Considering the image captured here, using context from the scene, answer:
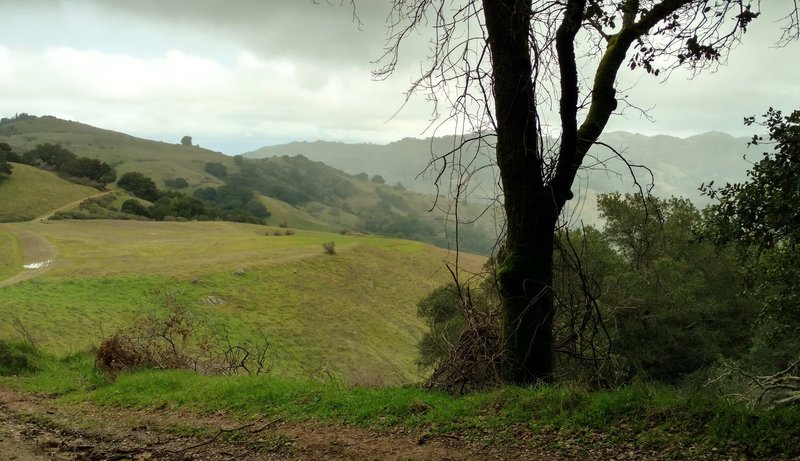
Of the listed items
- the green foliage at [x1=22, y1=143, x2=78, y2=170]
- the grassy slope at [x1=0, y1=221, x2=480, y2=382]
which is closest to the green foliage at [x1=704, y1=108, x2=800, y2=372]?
the grassy slope at [x1=0, y1=221, x2=480, y2=382]

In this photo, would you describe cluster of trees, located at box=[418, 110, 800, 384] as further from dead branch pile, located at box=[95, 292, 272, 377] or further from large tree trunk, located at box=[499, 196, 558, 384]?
dead branch pile, located at box=[95, 292, 272, 377]

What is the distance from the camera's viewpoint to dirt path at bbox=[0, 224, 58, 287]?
3926 centimetres

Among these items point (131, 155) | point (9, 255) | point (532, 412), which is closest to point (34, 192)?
point (9, 255)

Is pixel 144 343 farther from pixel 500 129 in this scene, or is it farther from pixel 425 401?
pixel 500 129

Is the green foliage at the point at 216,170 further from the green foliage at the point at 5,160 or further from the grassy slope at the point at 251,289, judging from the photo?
the grassy slope at the point at 251,289

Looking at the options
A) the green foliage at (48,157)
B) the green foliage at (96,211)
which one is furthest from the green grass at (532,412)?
the green foliage at (48,157)

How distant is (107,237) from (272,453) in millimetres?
66588

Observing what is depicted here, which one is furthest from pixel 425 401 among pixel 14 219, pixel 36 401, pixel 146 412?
pixel 14 219

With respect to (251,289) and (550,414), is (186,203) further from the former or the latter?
(550,414)

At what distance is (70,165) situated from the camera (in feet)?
350

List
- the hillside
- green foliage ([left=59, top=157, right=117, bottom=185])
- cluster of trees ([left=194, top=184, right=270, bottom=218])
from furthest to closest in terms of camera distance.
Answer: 1. the hillside
2. cluster of trees ([left=194, top=184, right=270, bottom=218])
3. green foliage ([left=59, top=157, right=117, bottom=185])

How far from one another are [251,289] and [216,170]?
14770cm

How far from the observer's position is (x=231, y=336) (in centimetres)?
3850

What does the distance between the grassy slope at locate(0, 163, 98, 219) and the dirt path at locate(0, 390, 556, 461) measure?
3399 inches
